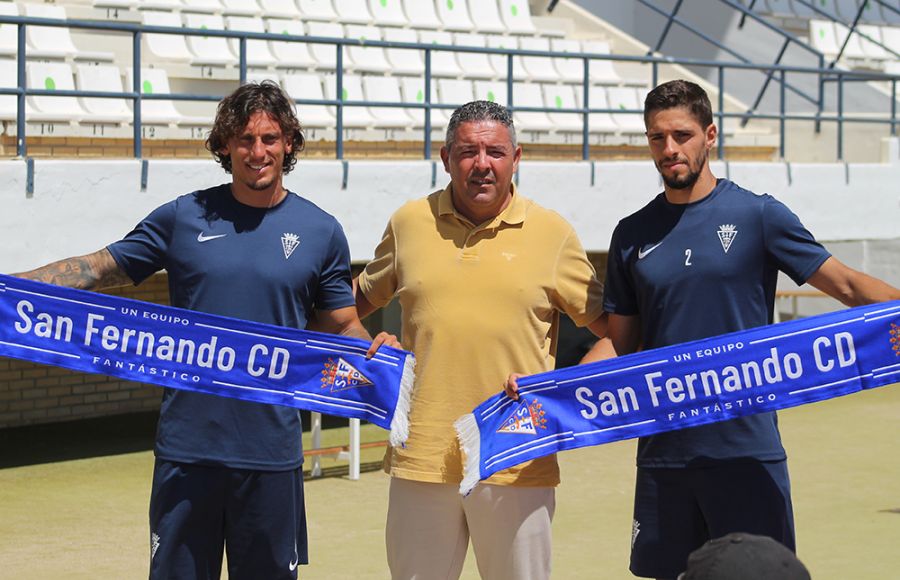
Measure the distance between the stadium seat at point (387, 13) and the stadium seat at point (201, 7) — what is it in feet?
6.32

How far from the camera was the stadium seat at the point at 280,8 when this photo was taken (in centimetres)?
1452

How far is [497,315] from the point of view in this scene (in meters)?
4.55

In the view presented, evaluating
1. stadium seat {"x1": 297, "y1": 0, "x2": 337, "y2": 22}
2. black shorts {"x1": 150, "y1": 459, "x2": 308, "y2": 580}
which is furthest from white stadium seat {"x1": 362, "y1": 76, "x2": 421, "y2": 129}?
black shorts {"x1": 150, "y1": 459, "x2": 308, "y2": 580}

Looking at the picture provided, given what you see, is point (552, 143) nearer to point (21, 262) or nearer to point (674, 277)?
point (21, 262)

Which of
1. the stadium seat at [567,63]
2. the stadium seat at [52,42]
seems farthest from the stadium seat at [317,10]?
the stadium seat at [52,42]

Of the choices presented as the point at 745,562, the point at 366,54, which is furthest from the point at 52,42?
the point at 745,562

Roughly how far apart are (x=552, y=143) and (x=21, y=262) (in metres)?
6.67

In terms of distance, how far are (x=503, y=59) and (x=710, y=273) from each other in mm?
11934

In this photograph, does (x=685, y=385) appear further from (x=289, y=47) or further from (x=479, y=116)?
(x=289, y=47)

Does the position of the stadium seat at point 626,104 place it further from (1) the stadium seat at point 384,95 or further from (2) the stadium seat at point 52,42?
(2) the stadium seat at point 52,42

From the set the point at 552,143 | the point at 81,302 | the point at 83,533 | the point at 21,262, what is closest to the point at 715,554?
the point at 81,302

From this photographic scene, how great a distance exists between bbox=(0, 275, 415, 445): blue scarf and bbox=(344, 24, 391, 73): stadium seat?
9.43m

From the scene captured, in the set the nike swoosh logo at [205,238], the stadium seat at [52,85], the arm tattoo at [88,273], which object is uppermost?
the stadium seat at [52,85]

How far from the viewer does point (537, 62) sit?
1612 cm
